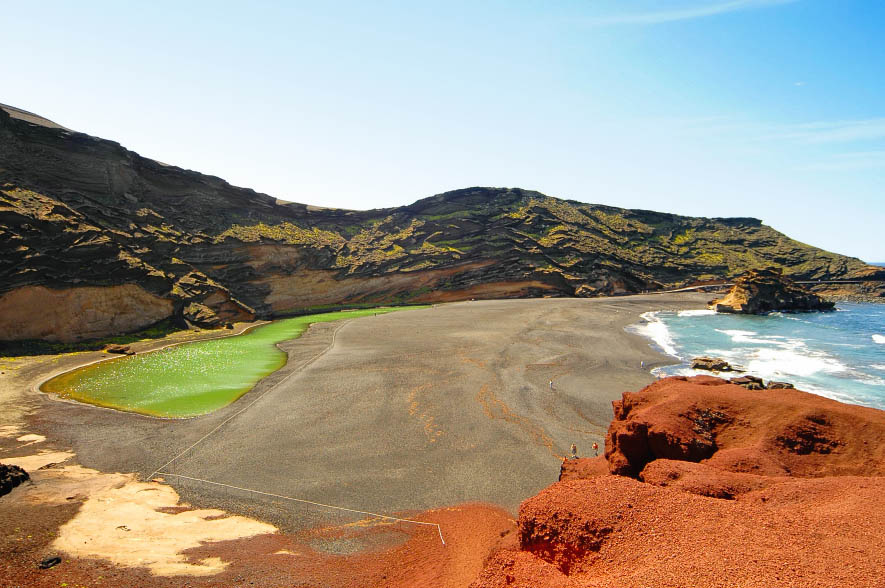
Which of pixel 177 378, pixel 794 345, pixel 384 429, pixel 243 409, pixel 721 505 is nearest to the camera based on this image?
pixel 721 505

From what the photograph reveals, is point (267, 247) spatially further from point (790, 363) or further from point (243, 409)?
point (790, 363)

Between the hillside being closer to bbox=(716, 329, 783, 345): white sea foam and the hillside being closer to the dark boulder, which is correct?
the dark boulder

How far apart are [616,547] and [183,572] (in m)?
8.96

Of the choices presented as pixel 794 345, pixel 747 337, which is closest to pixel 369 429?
pixel 794 345

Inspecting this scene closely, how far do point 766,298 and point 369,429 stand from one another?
5803 centimetres

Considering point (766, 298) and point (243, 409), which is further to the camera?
point (766, 298)

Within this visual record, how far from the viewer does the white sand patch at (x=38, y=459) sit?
47.5 feet

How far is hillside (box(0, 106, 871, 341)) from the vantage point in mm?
38188

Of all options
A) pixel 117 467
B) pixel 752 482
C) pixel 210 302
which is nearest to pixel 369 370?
pixel 117 467

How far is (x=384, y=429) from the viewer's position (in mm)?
17641

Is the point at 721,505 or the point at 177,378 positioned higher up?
the point at 721,505

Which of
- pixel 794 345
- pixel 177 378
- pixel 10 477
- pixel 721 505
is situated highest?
pixel 721 505

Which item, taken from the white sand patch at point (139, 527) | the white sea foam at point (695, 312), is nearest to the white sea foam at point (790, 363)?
the white sea foam at point (695, 312)

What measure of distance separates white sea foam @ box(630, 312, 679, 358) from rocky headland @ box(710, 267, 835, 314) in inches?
469
